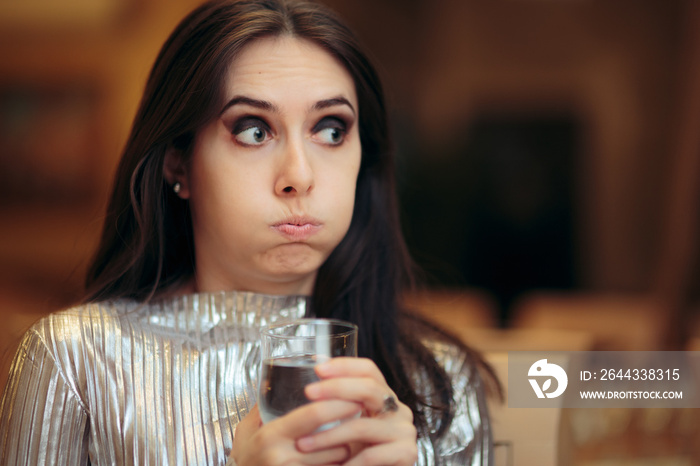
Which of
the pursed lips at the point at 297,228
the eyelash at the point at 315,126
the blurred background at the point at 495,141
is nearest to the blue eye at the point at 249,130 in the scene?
the eyelash at the point at 315,126

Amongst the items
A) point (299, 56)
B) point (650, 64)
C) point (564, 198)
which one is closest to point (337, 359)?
point (299, 56)

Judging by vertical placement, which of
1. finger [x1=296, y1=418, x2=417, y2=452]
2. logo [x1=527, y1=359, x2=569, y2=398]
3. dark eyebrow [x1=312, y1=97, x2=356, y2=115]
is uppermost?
dark eyebrow [x1=312, y1=97, x2=356, y2=115]

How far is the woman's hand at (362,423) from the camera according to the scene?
681mm

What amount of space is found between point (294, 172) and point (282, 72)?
16cm

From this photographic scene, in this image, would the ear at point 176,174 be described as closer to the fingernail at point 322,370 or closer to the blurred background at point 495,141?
the fingernail at point 322,370

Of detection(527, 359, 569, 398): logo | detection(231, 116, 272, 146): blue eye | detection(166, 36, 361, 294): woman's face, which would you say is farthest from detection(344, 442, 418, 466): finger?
detection(527, 359, 569, 398): logo

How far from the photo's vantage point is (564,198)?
5219 mm

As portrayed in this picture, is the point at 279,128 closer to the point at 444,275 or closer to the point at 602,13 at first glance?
the point at 444,275

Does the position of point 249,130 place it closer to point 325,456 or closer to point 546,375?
point 325,456

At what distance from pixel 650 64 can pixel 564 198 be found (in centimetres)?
119

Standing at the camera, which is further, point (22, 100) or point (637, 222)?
point (637, 222)

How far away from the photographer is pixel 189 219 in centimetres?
116

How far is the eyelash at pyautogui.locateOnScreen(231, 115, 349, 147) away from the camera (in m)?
0.99

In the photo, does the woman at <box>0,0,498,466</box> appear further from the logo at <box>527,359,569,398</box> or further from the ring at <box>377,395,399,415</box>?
the ring at <box>377,395,399,415</box>
